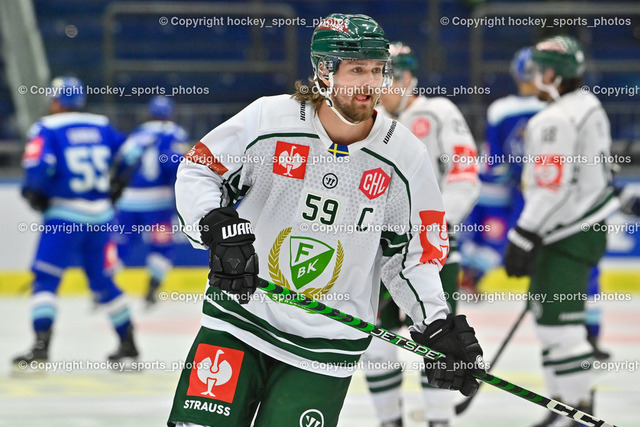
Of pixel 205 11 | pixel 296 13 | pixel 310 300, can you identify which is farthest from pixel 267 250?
pixel 296 13

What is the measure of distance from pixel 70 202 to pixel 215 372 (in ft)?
11.7

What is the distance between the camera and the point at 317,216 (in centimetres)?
241

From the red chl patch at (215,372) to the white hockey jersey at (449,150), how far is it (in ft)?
5.32

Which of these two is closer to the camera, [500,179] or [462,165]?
[462,165]

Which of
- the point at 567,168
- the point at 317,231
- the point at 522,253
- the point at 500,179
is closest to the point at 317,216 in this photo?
the point at 317,231

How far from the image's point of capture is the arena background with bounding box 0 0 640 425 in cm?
823

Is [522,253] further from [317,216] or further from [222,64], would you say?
[222,64]

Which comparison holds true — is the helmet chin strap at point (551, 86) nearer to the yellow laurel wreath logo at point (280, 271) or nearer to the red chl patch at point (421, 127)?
the red chl patch at point (421, 127)

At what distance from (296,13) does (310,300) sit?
27.6 feet

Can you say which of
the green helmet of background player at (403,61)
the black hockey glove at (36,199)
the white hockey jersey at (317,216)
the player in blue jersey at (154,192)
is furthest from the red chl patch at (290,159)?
the player in blue jersey at (154,192)

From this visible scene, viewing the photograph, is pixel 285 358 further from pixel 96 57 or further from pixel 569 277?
pixel 96 57

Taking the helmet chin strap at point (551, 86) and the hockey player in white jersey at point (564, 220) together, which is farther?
the helmet chin strap at point (551, 86)

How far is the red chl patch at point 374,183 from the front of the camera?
7.89 ft

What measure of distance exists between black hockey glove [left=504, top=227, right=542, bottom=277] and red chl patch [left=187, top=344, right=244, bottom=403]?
1.75 m
